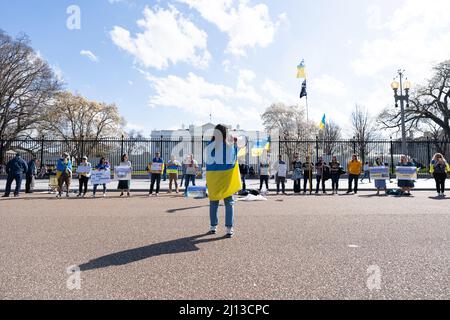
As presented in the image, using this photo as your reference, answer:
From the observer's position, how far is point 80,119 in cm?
4491

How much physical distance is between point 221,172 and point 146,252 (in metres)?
1.79

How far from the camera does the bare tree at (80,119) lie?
39594 millimetres

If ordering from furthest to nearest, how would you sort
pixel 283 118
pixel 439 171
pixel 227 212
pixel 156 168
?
1. pixel 283 118
2. pixel 156 168
3. pixel 439 171
4. pixel 227 212

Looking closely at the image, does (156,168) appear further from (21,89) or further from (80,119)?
(80,119)

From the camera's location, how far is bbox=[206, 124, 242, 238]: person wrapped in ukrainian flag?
486cm

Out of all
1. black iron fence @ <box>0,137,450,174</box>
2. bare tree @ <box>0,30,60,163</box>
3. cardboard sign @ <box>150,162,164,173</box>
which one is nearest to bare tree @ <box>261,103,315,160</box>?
black iron fence @ <box>0,137,450,174</box>

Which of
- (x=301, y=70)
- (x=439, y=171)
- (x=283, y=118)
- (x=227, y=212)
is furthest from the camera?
(x=283, y=118)

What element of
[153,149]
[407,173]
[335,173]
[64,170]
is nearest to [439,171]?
[407,173]

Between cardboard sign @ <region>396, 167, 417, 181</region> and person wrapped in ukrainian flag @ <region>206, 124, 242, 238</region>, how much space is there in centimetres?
1172

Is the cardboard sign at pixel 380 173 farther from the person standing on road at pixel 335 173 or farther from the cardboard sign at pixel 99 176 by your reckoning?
the cardboard sign at pixel 99 176

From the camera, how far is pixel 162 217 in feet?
21.9
